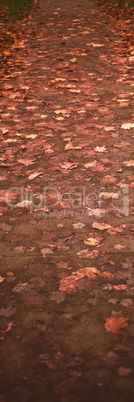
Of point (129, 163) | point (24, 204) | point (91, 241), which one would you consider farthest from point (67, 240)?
point (129, 163)

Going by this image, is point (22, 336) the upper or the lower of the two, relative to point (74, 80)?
lower

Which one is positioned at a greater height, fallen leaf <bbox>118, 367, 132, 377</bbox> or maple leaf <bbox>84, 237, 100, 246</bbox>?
maple leaf <bbox>84, 237, 100, 246</bbox>

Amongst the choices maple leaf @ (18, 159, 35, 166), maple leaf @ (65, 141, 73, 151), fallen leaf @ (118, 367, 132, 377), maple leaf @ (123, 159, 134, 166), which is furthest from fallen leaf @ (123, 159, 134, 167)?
fallen leaf @ (118, 367, 132, 377)

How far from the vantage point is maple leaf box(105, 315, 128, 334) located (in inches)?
88.9

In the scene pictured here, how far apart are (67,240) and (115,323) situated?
0.88m

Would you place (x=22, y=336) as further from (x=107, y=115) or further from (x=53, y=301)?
(x=107, y=115)

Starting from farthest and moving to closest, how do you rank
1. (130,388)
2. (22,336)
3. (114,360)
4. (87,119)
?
(87,119), (22,336), (114,360), (130,388)

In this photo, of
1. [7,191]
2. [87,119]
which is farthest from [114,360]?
[87,119]

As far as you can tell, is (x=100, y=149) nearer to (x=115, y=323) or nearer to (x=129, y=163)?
(x=129, y=163)

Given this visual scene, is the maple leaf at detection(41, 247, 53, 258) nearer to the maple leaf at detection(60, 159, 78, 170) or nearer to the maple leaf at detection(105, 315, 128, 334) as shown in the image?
the maple leaf at detection(105, 315, 128, 334)

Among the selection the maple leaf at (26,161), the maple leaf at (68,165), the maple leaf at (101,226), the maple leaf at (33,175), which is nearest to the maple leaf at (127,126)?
the maple leaf at (68,165)

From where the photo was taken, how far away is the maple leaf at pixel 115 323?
226 centimetres

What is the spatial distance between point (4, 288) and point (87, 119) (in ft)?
10.3

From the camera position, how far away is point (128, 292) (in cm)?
249
